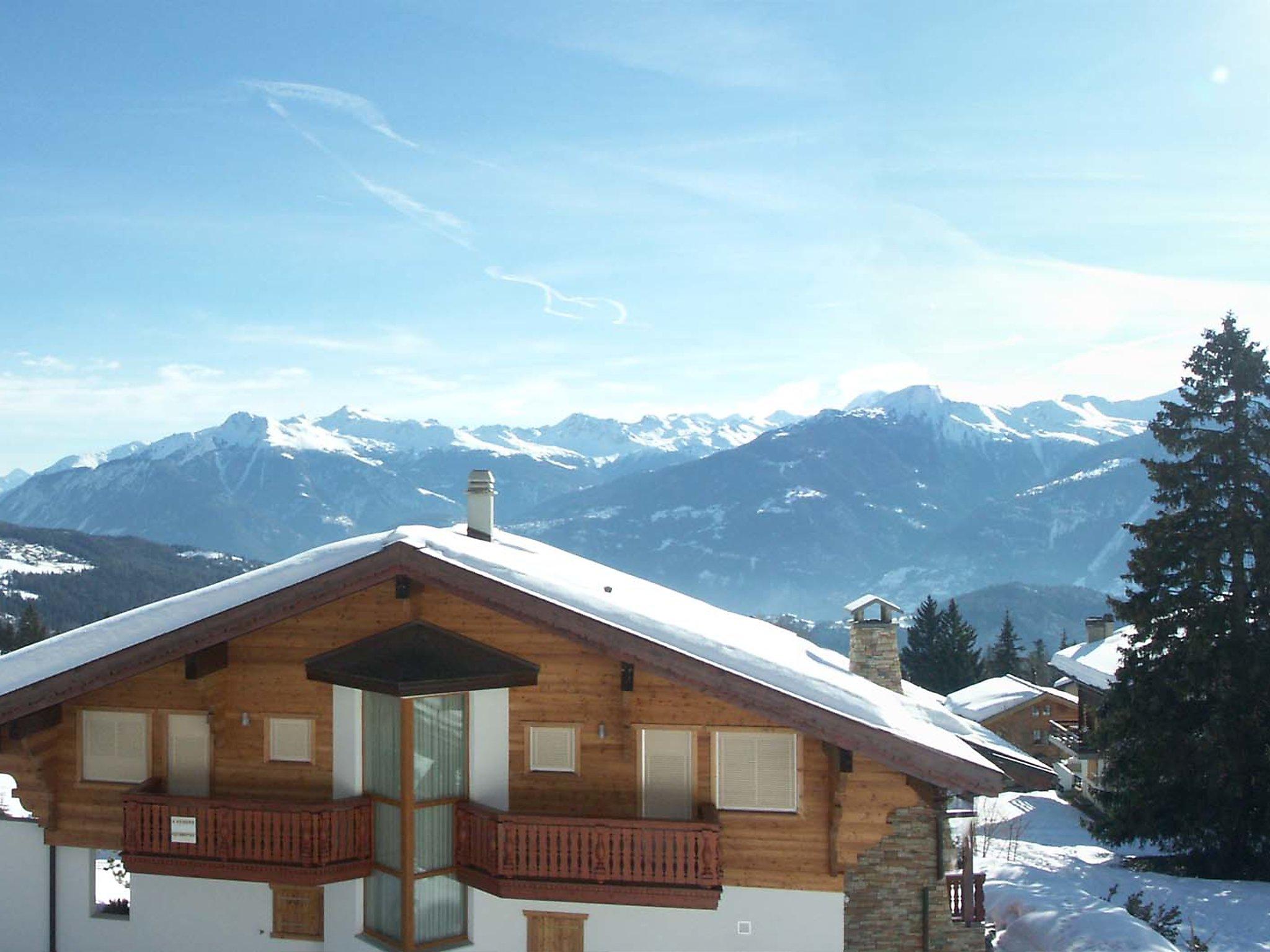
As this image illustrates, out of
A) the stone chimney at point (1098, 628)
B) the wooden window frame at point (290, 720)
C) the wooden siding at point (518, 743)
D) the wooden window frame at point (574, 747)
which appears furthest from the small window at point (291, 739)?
the stone chimney at point (1098, 628)

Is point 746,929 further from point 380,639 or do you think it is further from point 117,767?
point 117,767

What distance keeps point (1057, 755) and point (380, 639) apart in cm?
4731

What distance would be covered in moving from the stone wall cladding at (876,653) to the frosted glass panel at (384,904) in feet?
32.3

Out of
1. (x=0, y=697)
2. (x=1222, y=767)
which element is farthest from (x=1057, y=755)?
(x=0, y=697)

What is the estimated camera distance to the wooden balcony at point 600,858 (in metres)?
15.0

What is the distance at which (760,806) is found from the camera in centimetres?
1584

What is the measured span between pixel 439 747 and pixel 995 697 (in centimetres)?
4722

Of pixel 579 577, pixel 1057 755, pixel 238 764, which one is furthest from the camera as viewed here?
pixel 1057 755

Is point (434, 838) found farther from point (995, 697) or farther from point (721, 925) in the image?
point (995, 697)

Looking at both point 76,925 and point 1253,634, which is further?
point 1253,634

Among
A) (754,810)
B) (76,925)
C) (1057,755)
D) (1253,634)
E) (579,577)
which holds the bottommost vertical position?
(1057,755)

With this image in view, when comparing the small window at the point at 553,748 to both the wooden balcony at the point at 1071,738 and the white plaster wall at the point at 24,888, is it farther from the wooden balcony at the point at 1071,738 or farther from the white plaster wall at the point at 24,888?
the wooden balcony at the point at 1071,738

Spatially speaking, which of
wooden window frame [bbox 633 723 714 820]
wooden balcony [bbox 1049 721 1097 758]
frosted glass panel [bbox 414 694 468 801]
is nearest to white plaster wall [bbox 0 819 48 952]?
frosted glass panel [bbox 414 694 468 801]

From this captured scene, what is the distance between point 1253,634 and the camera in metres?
27.3
